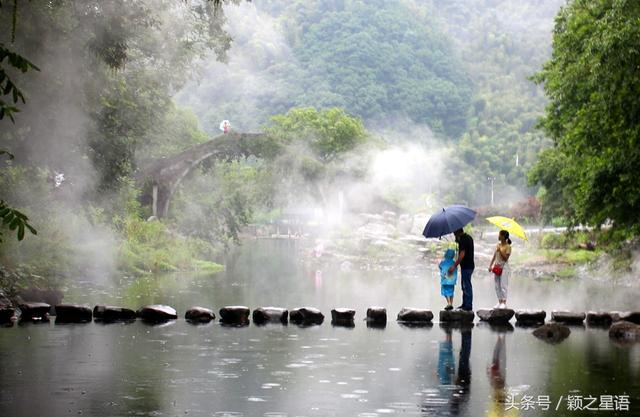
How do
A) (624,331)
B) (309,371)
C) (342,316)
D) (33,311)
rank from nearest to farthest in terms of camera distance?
1. (309,371)
2. (624,331)
3. (33,311)
4. (342,316)

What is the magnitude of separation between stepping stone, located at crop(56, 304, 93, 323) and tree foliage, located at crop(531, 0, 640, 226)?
10417mm

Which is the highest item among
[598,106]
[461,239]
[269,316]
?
[598,106]

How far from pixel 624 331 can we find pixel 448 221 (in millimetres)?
3813

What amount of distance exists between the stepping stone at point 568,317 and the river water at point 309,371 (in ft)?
2.69

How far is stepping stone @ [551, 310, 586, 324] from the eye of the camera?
59.8 feet

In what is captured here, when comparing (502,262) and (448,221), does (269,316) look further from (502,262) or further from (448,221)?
(502,262)

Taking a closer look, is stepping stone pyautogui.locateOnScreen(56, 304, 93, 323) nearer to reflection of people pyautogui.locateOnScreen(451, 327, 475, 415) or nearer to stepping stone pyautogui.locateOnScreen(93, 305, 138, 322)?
stepping stone pyautogui.locateOnScreen(93, 305, 138, 322)

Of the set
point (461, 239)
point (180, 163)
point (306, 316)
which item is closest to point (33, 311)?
point (306, 316)

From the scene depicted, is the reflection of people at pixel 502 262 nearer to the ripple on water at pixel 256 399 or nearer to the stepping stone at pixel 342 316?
the stepping stone at pixel 342 316

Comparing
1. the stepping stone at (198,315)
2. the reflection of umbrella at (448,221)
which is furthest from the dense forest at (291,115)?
the stepping stone at (198,315)

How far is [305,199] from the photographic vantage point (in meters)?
62.4

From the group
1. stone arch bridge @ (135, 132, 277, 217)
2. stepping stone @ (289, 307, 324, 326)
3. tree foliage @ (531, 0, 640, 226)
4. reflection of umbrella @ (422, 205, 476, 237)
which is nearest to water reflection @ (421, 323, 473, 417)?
stepping stone @ (289, 307, 324, 326)

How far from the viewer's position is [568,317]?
18.3m

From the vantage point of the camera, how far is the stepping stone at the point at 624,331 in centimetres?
→ 1619
